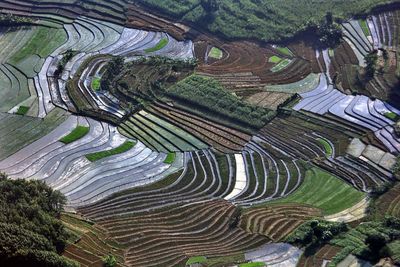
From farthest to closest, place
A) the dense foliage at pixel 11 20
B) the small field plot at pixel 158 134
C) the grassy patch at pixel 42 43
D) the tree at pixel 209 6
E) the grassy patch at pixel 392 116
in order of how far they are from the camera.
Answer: the tree at pixel 209 6 → the dense foliage at pixel 11 20 → the grassy patch at pixel 42 43 → the grassy patch at pixel 392 116 → the small field plot at pixel 158 134

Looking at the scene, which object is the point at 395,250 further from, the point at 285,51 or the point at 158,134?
the point at 285,51

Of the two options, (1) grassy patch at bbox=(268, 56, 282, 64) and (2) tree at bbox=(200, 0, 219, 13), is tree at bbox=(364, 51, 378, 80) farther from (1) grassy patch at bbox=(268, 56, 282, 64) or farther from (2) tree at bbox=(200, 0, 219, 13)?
(2) tree at bbox=(200, 0, 219, 13)

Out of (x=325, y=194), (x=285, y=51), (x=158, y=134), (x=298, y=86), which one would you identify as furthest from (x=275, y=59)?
(x=325, y=194)

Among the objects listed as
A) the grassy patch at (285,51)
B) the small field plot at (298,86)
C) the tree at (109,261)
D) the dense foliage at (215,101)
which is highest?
the grassy patch at (285,51)

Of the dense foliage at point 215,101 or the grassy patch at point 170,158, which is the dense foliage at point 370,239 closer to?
the grassy patch at point 170,158

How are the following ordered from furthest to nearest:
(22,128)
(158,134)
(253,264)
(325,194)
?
1. (158,134)
2. (22,128)
3. (325,194)
4. (253,264)

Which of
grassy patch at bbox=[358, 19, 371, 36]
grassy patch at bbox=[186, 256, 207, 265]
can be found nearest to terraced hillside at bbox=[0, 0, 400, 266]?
grassy patch at bbox=[186, 256, 207, 265]

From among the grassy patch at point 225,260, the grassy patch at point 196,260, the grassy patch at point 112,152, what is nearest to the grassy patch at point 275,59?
the grassy patch at point 112,152

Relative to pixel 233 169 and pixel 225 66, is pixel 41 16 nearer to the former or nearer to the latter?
pixel 225 66
